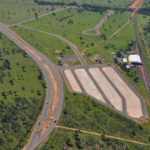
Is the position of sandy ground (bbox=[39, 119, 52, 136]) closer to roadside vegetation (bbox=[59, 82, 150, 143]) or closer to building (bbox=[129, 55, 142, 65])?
roadside vegetation (bbox=[59, 82, 150, 143])

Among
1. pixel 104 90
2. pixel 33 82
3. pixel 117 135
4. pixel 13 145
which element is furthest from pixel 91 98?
pixel 13 145

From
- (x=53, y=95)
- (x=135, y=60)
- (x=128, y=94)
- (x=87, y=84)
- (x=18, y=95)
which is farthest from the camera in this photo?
(x=135, y=60)

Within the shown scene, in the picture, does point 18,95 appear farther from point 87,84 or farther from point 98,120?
point 98,120

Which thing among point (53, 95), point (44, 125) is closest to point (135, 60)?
point (53, 95)

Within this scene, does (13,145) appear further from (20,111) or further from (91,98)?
(91,98)

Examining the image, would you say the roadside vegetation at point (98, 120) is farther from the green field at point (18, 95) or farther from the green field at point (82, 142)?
the green field at point (18, 95)

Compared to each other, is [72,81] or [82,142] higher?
[72,81]

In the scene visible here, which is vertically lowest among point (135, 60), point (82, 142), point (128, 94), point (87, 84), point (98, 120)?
point (82, 142)
